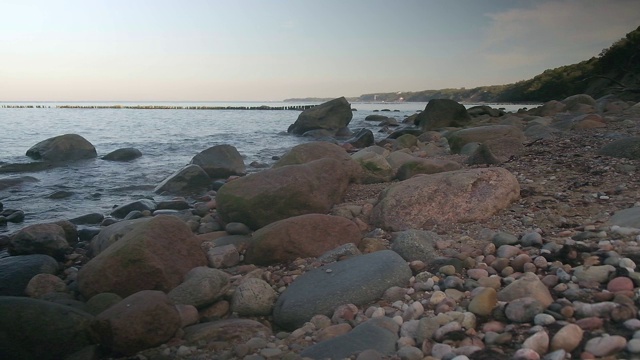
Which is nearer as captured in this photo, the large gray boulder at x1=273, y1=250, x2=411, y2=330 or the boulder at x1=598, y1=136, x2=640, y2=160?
the large gray boulder at x1=273, y1=250, x2=411, y2=330

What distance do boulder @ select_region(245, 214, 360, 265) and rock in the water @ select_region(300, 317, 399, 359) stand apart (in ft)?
5.42

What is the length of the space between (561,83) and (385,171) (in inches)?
1748

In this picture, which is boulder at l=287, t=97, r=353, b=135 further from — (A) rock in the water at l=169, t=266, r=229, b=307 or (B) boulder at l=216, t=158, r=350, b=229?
(A) rock in the water at l=169, t=266, r=229, b=307

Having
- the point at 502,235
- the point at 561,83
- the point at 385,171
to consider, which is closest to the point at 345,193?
the point at 385,171

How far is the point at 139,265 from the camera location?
4121mm

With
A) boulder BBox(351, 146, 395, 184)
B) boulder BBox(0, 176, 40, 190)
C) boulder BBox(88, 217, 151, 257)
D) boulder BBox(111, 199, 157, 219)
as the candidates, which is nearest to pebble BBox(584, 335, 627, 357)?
boulder BBox(88, 217, 151, 257)

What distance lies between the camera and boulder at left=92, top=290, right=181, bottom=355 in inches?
122

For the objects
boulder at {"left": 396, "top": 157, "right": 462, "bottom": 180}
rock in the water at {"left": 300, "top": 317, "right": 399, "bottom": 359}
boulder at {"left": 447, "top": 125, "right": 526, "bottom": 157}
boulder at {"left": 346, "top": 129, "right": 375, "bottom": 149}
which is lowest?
rock in the water at {"left": 300, "top": 317, "right": 399, "bottom": 359}

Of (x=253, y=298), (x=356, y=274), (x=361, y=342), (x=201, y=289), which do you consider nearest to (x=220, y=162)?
(x=201, y=289)

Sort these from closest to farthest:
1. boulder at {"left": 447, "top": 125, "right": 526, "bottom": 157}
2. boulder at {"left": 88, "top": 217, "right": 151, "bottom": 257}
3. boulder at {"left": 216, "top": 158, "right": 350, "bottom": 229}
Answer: boulder at {"left": 88, "top": 217, "right": 151, "bottom": 257} < boulder at {"left": 216, "top": 158, "right": 350, "bottom": 229} < boulder at {"left": 447, "top": 125, "right": 526, "bottom": 157}

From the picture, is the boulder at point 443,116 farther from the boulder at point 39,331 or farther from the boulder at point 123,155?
the boulder at point 39,331

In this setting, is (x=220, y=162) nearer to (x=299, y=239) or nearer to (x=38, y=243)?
(x=38, y=243)

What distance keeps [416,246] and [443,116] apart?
58.3ft

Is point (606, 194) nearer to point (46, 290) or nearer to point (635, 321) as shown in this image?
point (635, 321)
